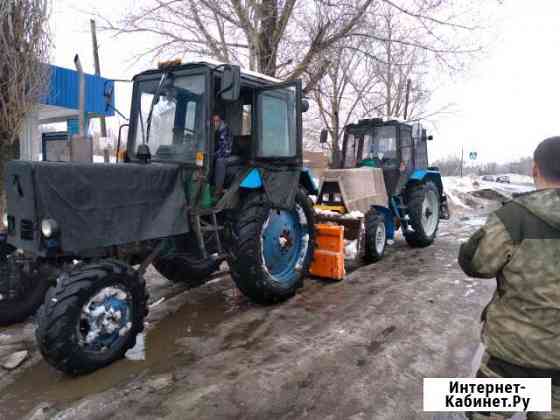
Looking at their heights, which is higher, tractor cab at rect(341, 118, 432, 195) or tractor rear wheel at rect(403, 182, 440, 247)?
tractor cab at rect(341, 118, 432, 195)

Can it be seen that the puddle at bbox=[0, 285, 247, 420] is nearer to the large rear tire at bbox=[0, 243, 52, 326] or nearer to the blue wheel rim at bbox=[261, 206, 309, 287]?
the blue wheel rim at bbox=[261, 206, 309, 287]

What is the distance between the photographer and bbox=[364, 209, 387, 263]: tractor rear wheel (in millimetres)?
6867

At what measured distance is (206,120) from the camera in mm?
4082

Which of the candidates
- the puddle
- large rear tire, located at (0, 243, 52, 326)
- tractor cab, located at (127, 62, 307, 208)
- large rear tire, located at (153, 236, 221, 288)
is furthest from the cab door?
large rear tire, located at (0, 243, 52, 326)

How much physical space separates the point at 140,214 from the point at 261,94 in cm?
190

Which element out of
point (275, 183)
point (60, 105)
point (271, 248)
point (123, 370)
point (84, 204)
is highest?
point (60, 105)

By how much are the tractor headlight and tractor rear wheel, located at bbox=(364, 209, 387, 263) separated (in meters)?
4.80

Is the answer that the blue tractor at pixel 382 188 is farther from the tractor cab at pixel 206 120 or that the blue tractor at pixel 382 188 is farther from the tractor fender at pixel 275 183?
the tractor cab at pixel 206 120

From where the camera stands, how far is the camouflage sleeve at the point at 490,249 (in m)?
1.83

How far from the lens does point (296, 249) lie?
5359mm

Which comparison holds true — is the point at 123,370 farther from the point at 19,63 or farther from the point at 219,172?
the point at 19,63

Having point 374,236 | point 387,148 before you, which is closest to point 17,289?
point 374,236

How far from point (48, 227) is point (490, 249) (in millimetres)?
2803

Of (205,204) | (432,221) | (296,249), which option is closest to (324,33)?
(432,221)
